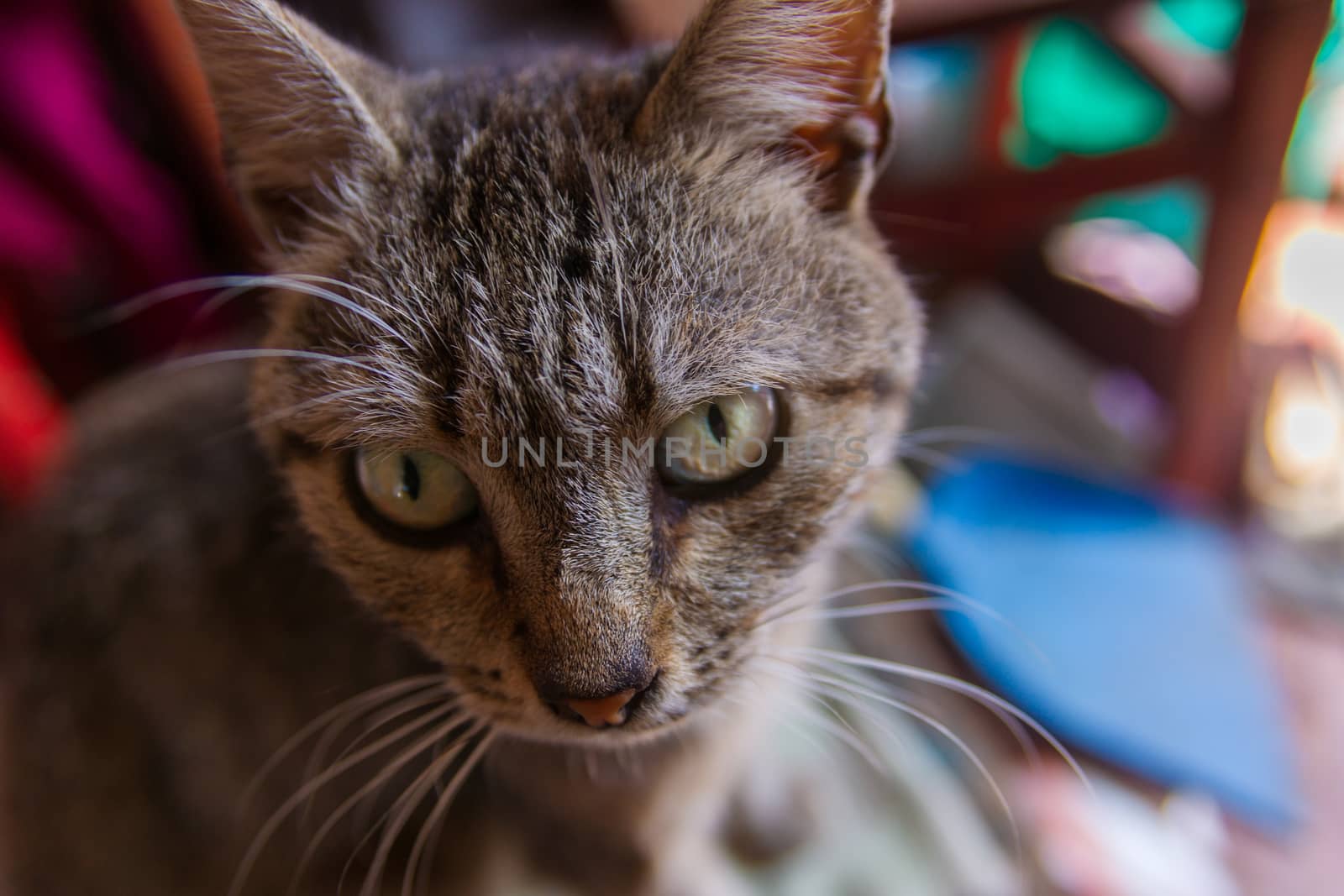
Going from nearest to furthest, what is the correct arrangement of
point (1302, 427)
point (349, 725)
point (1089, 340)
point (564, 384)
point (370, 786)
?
point (564, 384), point (370, 786), point (349, 725), point (1302, 427), point (1089, 340)

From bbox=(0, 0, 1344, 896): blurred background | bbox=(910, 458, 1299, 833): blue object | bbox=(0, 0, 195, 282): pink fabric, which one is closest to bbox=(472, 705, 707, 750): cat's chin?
bbox=(0, 0, 1344, 896): blurred background

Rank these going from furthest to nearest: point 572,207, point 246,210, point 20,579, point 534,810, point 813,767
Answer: point 813,767 < point 20,579 < point 534,810 < point 246,210 < point 572,207

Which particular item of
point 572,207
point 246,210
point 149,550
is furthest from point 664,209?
point 149,550

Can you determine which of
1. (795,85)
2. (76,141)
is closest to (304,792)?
(795,85)

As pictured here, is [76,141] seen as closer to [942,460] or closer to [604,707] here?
[604,707]

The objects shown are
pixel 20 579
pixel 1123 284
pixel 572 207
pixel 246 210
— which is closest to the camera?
pixel 572 207

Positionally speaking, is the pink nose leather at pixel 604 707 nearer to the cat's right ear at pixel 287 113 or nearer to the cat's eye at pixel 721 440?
the cat's eye at pixel 721 440

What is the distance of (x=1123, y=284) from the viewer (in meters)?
1.95

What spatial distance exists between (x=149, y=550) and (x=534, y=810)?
1.72 feet

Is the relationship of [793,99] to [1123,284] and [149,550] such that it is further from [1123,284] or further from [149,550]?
[1123,284]

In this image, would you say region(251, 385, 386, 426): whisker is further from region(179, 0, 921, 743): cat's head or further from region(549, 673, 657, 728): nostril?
region(549, 673, 657, 728): nostril

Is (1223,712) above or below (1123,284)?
below

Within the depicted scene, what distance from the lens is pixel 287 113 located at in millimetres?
662

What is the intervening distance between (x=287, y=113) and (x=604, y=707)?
521 millimetres
